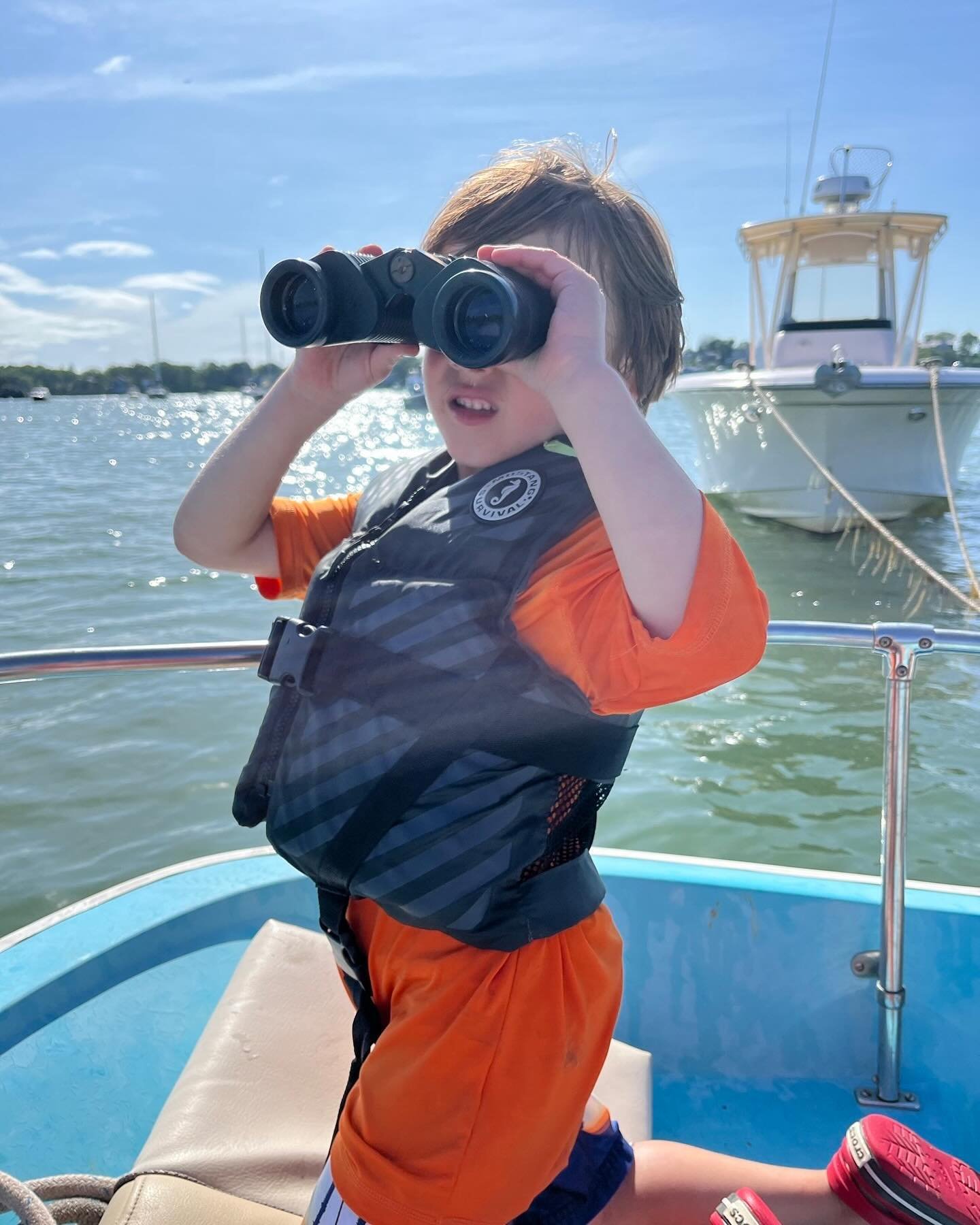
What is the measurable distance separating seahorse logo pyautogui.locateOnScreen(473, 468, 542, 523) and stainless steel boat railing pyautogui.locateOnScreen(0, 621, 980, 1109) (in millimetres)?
578

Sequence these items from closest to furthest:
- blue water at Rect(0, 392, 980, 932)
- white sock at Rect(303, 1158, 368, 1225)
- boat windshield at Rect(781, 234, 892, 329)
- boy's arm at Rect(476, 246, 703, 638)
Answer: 1. boy's arm at Rect(476, 246, 703, 638)
2. white sock at Rect(303, 1158, 368, 1225)
3. blue water at Rect(0, 392, 980, 932)
4. boat windshield at Rect(781, 234, 892, 329)

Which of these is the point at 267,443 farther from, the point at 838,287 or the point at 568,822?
the point at 838,287

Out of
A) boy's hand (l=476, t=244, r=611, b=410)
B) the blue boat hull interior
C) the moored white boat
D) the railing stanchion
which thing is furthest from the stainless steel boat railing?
the moored white boat

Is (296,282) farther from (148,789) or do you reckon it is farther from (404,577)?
(148,789)

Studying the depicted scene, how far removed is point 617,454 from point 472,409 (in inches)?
11.1

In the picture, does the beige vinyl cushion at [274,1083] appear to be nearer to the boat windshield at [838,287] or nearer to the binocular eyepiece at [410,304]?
the binocular eyepiece at [410,304]

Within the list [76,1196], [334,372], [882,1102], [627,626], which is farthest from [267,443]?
[882,1102]

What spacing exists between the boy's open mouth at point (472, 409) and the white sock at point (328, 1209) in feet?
2.77

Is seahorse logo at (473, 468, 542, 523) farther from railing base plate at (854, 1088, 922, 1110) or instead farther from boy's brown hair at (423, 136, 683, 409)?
railing base plate at (854, 1088, 922, 1110)

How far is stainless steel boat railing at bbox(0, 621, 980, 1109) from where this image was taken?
5.13 ft

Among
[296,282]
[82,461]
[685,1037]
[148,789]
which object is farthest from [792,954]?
[82,461]

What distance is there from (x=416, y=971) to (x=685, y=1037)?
1047mm

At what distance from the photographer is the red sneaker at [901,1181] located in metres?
1.28

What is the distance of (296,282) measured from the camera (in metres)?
1.17
